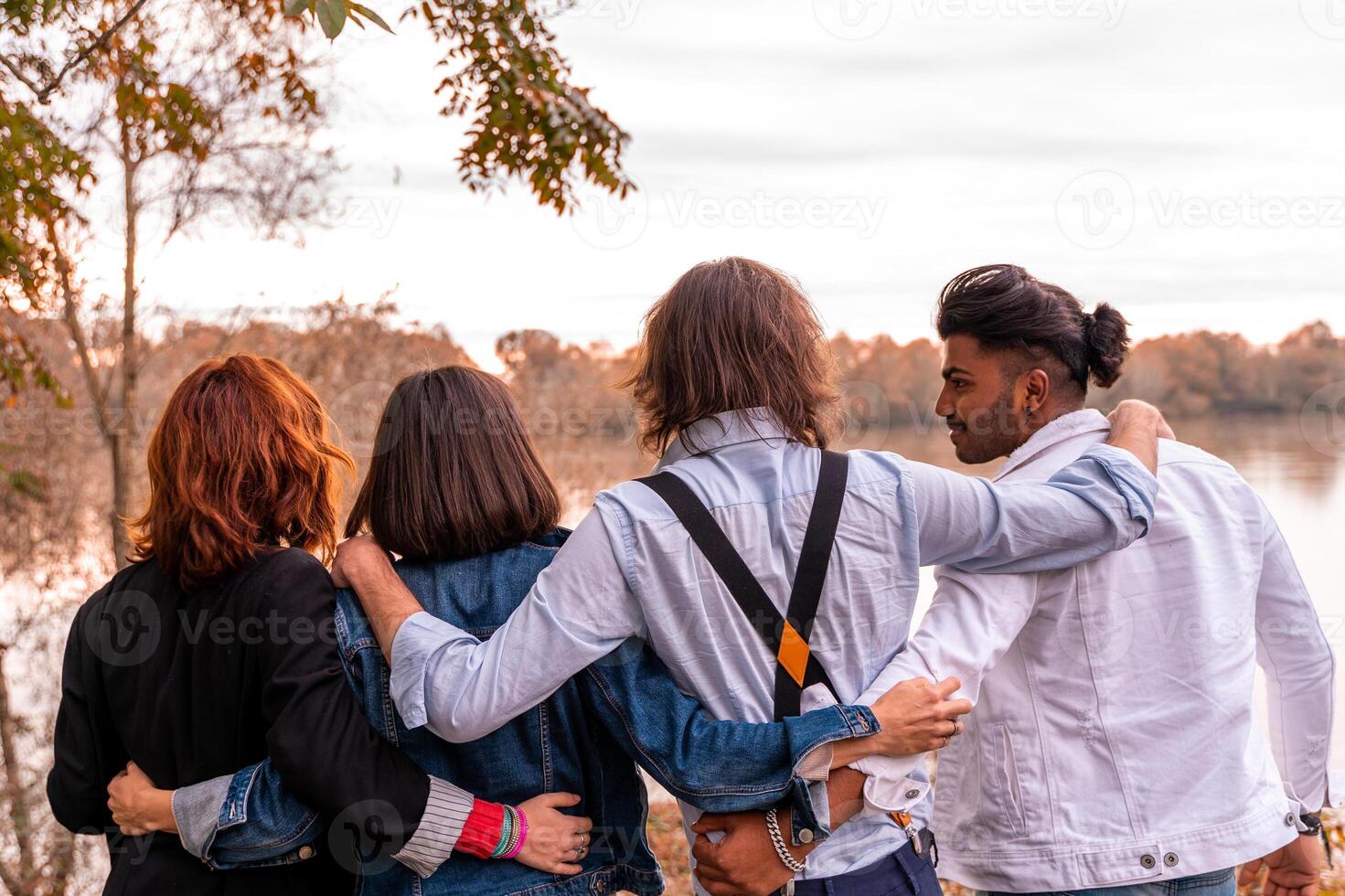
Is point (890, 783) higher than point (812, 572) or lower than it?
lower

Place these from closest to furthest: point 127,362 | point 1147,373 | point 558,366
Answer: point 127,362, point 558,366, point 1147,373

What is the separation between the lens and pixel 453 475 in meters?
1.82

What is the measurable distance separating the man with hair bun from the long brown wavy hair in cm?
40

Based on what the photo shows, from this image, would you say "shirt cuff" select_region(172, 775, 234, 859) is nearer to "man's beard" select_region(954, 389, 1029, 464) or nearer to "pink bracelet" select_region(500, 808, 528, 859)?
"pink bracelet" select_region(500, 808, 528, 859)

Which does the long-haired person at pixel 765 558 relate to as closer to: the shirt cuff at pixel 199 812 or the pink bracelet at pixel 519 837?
the pink bracelet at pixel 519 837

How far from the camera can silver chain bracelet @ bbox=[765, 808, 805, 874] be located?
164 cm

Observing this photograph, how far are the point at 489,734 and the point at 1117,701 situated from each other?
1049 mm

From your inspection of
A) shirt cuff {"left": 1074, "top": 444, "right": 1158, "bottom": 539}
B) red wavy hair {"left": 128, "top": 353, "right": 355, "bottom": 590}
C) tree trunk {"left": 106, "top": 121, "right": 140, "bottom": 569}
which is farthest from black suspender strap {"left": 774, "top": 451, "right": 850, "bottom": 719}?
tree trunk {"left": 106, "top": 121, "right": 140, "bottom": 569}

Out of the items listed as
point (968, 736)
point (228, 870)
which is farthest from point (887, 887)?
point (228, 870)

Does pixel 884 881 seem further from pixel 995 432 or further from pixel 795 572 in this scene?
pixel 995 432

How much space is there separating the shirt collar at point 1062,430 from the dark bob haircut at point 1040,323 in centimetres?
10

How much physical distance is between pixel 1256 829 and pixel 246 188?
19.9 feet

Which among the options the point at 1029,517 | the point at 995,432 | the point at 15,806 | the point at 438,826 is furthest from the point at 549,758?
the point at 15,806

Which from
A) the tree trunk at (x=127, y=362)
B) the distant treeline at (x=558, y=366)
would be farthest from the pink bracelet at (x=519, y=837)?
the tree trunk at (x=127, y=362)
